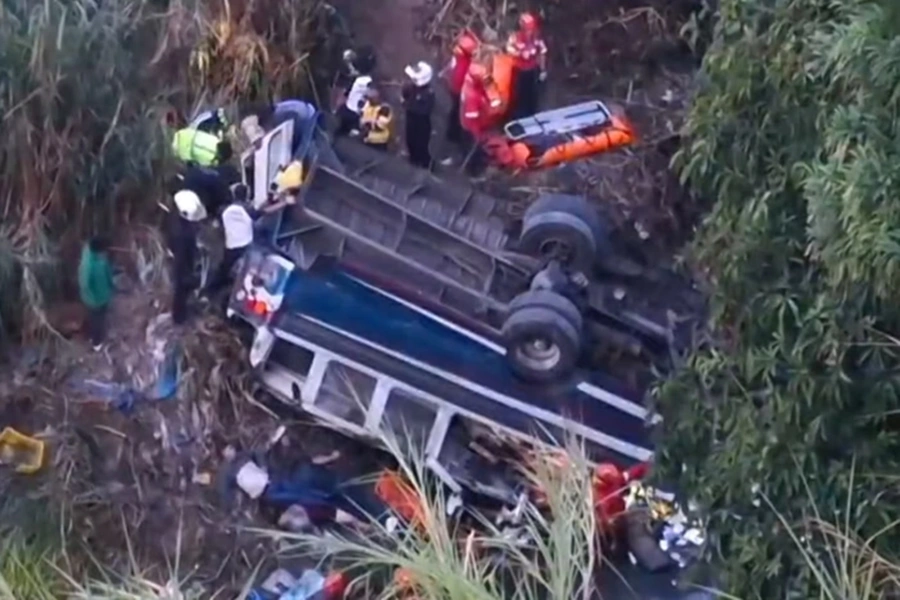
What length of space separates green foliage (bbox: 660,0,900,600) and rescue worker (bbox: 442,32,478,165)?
2.58 m

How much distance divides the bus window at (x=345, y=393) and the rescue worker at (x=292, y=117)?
1.01 metres

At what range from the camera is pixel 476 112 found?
752 centimetres

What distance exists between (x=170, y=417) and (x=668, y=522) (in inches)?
81.4

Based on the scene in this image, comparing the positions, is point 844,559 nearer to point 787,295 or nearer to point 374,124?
point 787,295

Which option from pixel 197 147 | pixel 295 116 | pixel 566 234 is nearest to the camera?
pixel 566 234

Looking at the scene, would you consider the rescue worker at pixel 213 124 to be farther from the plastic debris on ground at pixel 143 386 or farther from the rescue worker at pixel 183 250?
the plastic debris on ground at pixel 143 386

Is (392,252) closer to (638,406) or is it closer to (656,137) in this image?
(638,406)

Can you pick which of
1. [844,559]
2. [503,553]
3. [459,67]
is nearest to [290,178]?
[459,67]

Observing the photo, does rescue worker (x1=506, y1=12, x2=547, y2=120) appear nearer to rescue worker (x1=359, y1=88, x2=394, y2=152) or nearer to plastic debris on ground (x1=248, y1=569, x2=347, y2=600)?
rescue worker (x1=359, y1=88, x2=394, y2=152)

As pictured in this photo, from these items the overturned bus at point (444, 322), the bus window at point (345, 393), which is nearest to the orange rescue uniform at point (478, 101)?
the overturned bus at point (444, 322)

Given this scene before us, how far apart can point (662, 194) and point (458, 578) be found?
2.94 meters

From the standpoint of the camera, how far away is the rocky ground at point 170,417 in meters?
6.25

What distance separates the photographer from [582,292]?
6.48 metres

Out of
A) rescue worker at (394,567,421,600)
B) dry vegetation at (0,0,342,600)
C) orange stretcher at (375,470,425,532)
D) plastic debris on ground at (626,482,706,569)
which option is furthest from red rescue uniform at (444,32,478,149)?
rescue worker at (394,567,421,600)
